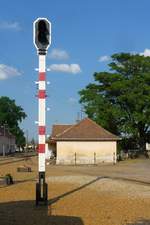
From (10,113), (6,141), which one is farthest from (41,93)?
(10,113)

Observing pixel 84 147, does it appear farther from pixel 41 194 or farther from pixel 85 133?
pixel 41 194

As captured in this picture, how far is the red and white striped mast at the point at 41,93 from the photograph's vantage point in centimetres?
1709

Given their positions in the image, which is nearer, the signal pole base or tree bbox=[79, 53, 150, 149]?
the signal pole base

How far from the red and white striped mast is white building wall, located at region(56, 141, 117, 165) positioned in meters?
45.8

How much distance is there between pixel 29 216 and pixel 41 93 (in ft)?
14.2

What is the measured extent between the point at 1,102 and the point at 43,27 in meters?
139

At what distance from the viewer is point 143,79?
2921 inches

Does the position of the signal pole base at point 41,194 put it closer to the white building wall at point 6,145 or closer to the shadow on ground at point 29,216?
the shadow on ground at point 29,216

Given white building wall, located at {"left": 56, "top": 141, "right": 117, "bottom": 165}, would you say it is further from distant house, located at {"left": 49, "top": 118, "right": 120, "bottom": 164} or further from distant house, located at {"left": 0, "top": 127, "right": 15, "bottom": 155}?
distant house, located at {"left": 0, "top": 127, "right": 15, "bottom": 155}

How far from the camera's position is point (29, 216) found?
14547 mm

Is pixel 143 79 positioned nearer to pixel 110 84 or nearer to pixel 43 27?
pixel 110 84

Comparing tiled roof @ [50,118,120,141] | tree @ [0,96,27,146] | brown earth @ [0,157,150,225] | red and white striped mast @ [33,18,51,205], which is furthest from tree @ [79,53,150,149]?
tree @ [0,96,27,146]

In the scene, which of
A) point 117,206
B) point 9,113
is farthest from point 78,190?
point 9,113

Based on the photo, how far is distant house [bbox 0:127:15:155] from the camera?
139 meters
